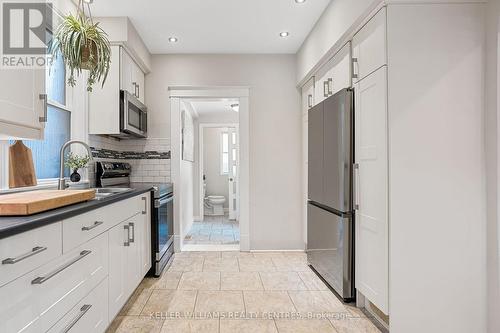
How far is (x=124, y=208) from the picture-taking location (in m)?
2.31

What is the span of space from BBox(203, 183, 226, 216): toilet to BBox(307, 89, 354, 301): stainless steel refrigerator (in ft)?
13.4

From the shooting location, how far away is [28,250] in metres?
1.15

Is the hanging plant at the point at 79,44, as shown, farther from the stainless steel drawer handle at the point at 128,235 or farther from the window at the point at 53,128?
the stainless steel drawer handle at the point at 128,235

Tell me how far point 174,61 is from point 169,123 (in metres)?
0.80

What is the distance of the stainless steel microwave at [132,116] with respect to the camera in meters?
3.12

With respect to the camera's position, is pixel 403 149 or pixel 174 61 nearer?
pixel 403 149

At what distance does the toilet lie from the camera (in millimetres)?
7145

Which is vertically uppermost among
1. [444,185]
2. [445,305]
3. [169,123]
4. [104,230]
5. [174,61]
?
[174,61]

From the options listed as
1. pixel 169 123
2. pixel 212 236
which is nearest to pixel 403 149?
pixel 169 123

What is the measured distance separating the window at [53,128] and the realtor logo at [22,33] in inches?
26.9

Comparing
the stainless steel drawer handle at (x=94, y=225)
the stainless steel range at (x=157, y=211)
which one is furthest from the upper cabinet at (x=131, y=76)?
the stainless steel drawer handle at (x=94, y=225)

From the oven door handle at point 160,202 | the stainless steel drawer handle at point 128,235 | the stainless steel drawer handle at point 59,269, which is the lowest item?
the stainless steel drawer handle at point 128,235

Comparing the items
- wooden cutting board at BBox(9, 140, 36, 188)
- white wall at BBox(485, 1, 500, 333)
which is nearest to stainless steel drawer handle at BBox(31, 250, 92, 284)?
wooden cutting board at BBox(9, 140, 36, 188)

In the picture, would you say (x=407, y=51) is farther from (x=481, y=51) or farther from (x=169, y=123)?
(x=169, y=123)
